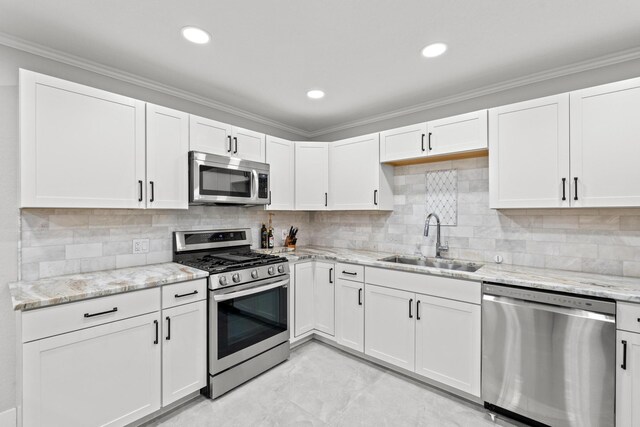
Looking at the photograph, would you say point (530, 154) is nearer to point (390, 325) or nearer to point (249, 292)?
point (390, 325)

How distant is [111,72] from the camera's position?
91.4 inches

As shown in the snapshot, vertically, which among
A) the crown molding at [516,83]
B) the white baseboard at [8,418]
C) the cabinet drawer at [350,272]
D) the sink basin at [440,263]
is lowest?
the white baseboard at [8,418]

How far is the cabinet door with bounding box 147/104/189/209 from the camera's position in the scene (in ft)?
7.48

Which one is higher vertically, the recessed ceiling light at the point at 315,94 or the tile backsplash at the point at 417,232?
the recessed ceiling light at the point at 315,94

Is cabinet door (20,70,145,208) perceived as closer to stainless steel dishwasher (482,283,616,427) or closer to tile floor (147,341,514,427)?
tile floor (147,341,514,427)

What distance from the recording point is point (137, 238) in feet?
8.10

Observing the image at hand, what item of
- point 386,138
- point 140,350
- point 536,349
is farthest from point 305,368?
point 386,138

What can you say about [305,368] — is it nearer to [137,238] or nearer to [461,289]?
[461,289]

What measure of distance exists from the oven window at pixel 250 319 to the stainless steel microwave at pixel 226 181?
0.90 m

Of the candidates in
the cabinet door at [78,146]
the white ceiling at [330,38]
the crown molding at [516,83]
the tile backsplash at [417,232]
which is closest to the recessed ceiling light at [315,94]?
the white ceiling at [330,38]

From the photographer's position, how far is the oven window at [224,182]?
2543mm

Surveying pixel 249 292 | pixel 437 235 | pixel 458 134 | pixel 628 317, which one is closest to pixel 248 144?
pixel 249 292

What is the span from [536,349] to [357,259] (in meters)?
1.47

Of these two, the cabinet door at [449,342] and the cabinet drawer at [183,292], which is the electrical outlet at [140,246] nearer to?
the cabinet drawer at [183,292]
